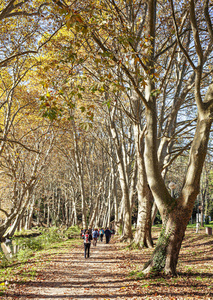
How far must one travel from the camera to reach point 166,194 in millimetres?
7559

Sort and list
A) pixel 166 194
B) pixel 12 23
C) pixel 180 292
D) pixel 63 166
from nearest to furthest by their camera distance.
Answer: pixel 180 292 → pixel 166 194 → pixel 12 23 → pixel 63 166

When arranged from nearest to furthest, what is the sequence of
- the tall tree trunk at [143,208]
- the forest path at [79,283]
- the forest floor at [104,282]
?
the forest floor at [104,282]
the forest path at [79,283]
the tall tree trunk at [143,208]

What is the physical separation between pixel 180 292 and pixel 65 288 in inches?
125

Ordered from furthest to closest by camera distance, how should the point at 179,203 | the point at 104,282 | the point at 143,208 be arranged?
the point at 143,208 < the point at 104,282 < the point at 179,203

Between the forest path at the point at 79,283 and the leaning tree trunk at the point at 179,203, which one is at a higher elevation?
the leaning tree trunk at the point at 179,203

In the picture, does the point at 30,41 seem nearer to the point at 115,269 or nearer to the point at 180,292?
the point at 115,269

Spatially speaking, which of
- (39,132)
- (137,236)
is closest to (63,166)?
(39,132)

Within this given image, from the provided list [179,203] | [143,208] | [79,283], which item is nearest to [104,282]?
[79,283]

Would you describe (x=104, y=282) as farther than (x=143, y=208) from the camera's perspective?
No

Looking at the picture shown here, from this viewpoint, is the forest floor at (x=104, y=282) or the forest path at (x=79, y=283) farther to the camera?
the forest path at (x=79, y=283)

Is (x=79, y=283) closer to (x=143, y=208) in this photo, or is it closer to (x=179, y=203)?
(x=179, y=203)

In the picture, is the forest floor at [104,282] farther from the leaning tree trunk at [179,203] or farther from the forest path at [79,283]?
the leaning tree trunk at [179,203]

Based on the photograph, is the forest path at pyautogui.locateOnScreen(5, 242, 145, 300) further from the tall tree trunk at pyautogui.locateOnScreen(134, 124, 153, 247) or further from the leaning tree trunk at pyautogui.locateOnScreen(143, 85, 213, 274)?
the tall tree trunk at pyautogui.locateOnScreen(134, 124, 153, 247)

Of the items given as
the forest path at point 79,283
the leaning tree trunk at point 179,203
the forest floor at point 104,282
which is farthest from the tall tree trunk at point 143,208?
the leaning tree trunk at point 179,203
